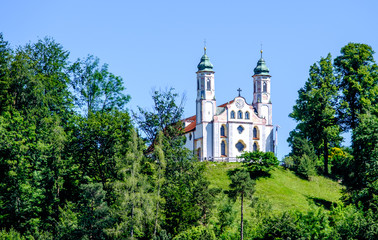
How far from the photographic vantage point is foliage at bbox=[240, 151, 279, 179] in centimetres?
5850

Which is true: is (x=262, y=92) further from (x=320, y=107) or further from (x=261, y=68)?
(x=320, y=107)

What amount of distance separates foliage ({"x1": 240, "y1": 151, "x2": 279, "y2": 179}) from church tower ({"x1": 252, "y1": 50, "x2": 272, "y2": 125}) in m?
11.1

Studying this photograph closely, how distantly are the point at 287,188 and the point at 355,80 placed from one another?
36.7 ft

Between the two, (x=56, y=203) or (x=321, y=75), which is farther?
(x=321, y=75)

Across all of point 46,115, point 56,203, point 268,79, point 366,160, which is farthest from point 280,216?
point 268,79

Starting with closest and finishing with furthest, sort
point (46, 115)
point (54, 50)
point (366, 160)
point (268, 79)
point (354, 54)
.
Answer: point (366, 160)
point (46, 115)
point (54, 50)
point (354, 54)
point (268, 79)

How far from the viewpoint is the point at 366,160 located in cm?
4628

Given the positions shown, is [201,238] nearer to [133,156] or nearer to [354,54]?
[133,156]

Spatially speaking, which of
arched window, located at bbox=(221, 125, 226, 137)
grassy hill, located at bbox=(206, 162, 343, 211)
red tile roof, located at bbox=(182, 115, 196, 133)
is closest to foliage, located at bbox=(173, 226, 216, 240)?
grassy hill, located at bbox=(206, 162, 343, 211)

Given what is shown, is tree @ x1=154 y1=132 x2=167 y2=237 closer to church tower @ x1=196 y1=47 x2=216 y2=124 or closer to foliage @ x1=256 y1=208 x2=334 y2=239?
foliage @ x1=256 y1=208 x2=334 y2=239

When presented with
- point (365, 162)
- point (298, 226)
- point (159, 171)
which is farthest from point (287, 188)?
point (298, 226)

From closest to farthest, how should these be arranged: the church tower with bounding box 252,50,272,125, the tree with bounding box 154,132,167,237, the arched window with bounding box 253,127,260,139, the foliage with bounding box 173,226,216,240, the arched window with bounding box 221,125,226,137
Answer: the foliage with bounding box 173,226,216,240, the tree with bounding box 154,132,167,237, the arched window with bounding box 221,125,226,137, the arched window with bounding box 253,127,260,139, the church tower with bounding box 252,50,272,125

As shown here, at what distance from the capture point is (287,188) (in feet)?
185

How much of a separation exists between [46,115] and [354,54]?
26557 millimetres
